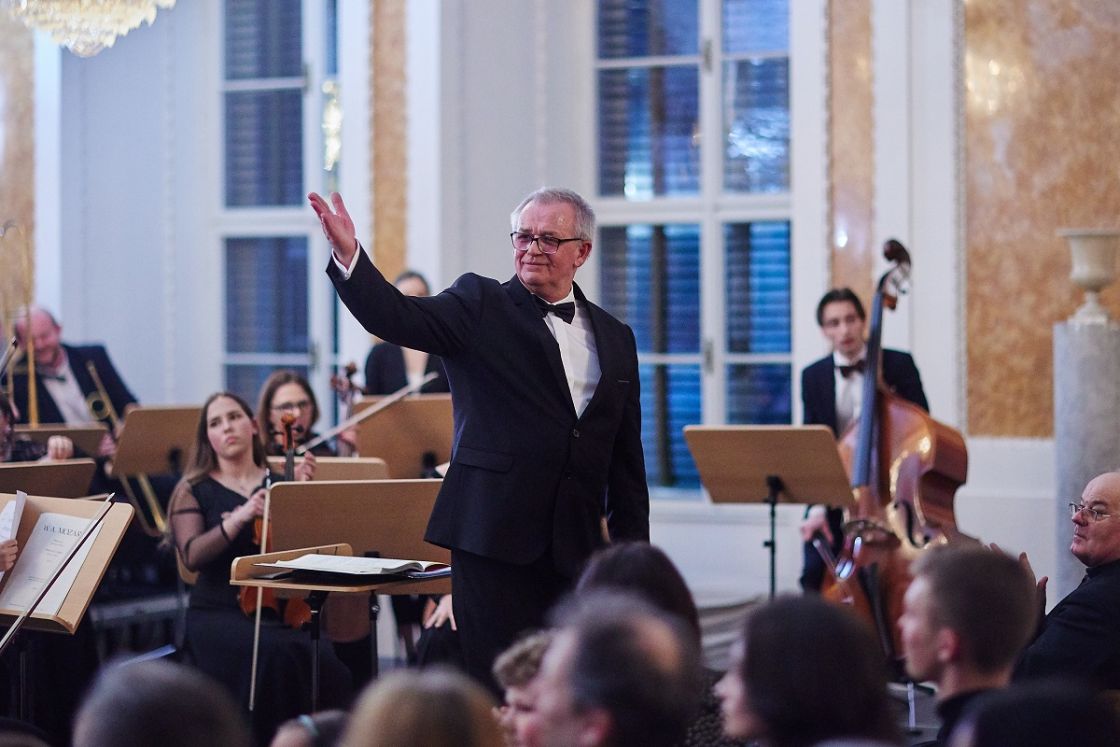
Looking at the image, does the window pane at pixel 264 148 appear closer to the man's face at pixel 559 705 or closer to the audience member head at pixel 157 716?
the man's face at pixel 559 705

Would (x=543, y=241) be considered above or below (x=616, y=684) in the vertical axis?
above

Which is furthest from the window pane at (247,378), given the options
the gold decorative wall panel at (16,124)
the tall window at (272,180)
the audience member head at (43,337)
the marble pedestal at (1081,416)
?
the marble pedestal at (1081,416)

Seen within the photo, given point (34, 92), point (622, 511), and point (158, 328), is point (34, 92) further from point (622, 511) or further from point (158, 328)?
point (622, 511)

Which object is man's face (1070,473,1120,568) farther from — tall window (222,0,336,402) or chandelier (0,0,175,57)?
tall window (222,0,336,402)

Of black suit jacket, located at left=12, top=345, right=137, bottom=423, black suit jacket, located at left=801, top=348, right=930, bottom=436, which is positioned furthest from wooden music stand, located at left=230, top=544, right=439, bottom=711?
black suit jacket, located at left=12, top=345, right=137, bottom=423

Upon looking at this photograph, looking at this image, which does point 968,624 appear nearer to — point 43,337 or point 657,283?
point 43,337

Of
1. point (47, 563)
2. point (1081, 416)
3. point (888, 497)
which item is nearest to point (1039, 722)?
point (47, 563)

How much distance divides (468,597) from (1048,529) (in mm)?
3747

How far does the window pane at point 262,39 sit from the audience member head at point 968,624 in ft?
19.8

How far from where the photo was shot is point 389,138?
696 centimetres

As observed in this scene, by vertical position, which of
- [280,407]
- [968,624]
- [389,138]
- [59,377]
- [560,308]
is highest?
[389,138]

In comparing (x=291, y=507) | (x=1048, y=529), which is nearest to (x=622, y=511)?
(x=291, y=507)

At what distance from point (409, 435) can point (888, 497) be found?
5.25 feet

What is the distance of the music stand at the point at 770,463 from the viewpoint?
477cm
